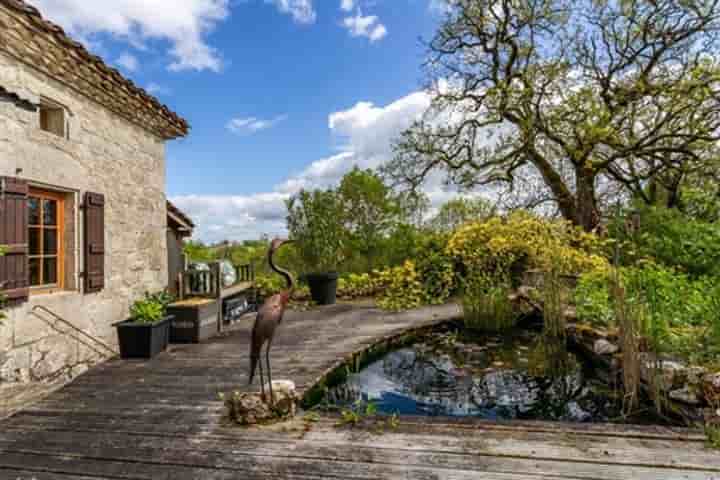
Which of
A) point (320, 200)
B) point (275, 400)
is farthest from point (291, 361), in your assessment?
point (320, 200)

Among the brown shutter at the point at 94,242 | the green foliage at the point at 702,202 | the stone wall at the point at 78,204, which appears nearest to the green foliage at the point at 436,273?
the stone wall at the point at 78,204

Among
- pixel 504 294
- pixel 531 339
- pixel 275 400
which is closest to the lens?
pixel 275 400

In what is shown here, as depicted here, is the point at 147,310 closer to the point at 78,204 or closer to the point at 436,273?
the point at 78,204

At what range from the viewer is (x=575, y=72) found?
842 cm

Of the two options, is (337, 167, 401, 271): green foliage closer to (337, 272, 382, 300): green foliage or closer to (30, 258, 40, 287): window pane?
(337, 272, 382, 300): green foliage

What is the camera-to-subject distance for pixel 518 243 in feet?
22.1

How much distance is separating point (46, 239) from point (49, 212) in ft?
0.87

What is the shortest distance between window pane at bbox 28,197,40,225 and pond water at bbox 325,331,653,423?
3.16m

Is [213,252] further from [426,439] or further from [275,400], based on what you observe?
[426,439]

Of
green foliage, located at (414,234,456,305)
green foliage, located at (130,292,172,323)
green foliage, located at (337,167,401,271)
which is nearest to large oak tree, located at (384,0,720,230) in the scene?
green foliage, located at (337,167,401,271)

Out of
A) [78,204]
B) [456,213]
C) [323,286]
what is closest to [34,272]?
[78,204]

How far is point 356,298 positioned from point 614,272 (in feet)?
21.2

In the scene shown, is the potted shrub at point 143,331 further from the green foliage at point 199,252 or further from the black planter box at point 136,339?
the green foliage at point 199,252

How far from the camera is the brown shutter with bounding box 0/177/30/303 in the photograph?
2908 mm
